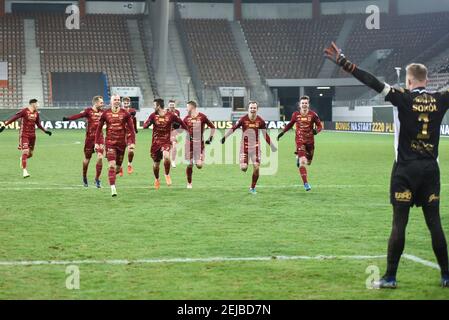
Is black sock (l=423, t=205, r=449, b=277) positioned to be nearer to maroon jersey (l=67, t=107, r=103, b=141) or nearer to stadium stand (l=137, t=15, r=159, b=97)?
maroon jersey (l=67, t=107, r=103, b=141)

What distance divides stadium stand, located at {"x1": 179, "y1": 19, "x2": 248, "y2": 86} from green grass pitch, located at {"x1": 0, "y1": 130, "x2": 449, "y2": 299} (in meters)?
45.8

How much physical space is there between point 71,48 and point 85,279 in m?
61.2

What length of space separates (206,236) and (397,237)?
4.03 m

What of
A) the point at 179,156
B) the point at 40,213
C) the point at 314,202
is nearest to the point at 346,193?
the point at 314,202

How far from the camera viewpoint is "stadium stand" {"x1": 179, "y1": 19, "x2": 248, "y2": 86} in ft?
220

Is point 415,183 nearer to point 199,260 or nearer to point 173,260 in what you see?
point 199,260

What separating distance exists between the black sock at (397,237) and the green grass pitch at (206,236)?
0.25m

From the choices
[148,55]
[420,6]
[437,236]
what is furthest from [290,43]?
[437,236]

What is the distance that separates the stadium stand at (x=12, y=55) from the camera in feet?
201

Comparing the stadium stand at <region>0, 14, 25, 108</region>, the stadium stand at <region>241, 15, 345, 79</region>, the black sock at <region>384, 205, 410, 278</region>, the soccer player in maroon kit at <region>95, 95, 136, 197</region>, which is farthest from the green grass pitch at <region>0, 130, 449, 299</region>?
the stadium stand at <region>241, 15, 345, 79</region>

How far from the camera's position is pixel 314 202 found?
51.0ft

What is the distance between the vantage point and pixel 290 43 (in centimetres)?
7194

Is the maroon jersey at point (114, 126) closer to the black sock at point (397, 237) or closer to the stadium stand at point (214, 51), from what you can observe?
the black sock at point (397, 237)
